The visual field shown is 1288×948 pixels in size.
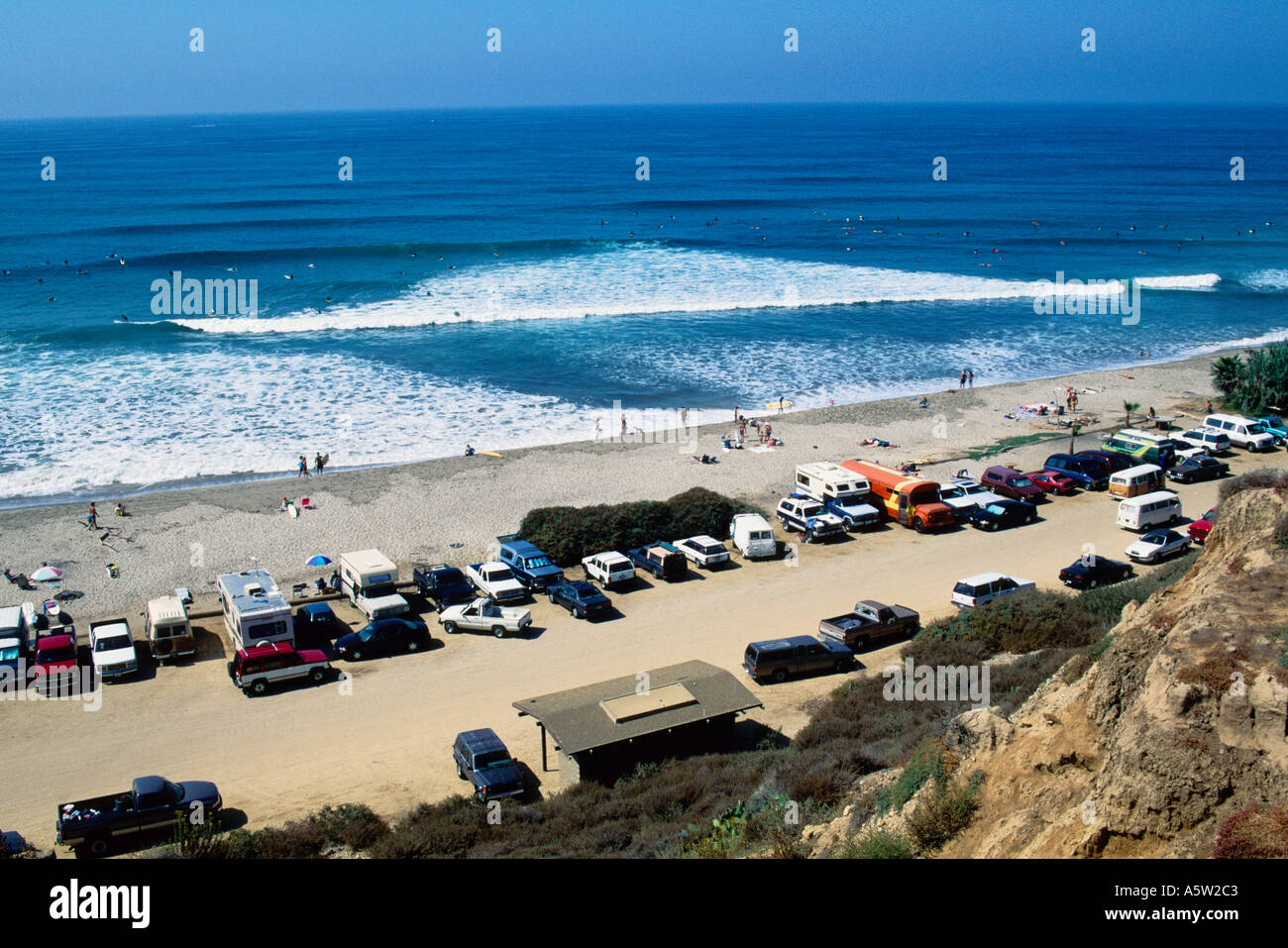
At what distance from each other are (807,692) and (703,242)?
59619mm

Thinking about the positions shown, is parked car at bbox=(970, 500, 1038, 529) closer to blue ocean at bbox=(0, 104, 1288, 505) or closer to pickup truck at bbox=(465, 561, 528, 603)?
pickup truck at bbox=(465, 561, 528, 603)

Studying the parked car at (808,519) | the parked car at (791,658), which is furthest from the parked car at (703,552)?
the parked car at (791,658)

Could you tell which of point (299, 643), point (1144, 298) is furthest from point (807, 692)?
point (1144, 298)

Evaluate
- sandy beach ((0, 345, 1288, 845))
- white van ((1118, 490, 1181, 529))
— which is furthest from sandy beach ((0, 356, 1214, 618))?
white van ((1118, 490, 1181, 529))

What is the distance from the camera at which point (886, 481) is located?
27.3 metres

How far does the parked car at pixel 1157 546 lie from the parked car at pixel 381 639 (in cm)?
1616

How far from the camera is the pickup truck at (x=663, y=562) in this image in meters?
23.7

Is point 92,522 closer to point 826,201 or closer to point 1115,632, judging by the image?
point 1115,632

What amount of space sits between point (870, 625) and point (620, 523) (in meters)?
7.60

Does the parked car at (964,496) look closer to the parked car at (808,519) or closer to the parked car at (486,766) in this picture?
the parked car at (808,519)

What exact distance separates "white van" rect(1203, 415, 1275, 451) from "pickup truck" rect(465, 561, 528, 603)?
75.2 ft

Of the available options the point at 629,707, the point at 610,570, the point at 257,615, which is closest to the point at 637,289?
the point at 610,570

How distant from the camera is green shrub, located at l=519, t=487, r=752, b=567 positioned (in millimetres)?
24844
